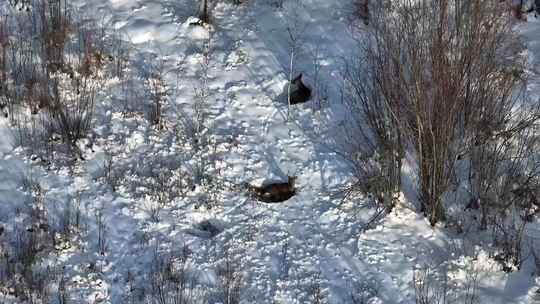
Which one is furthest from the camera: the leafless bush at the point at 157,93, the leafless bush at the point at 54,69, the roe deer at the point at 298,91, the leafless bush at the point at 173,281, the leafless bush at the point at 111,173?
the roe deer at the point at 298,91

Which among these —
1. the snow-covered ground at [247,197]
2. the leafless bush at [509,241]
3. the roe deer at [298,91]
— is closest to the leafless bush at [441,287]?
the snow-covered ground at [247,197]

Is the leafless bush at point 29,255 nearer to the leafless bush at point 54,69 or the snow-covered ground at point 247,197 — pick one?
the snow-covered ground at point 247,197

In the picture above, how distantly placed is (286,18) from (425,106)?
3620 mm

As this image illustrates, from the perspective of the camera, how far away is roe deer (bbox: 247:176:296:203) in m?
7.43

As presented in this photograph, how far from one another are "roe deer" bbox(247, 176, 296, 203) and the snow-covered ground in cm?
10

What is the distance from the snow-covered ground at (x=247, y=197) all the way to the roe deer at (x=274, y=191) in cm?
10

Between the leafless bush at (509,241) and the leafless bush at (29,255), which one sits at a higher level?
the leafless bush at (29,255)

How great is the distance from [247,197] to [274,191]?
28 centimetres

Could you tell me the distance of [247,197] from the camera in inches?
291

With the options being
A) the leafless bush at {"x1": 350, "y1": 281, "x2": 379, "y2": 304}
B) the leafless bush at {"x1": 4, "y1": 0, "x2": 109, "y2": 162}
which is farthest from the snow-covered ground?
the leafless bush at {"x1": 4, "y1": 0, "x2": 109, "y2": 162}

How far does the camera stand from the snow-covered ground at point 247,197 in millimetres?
6566

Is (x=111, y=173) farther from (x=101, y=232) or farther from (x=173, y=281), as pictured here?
(x=173, y=281)

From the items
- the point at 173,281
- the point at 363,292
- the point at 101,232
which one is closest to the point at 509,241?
the point at 363,292

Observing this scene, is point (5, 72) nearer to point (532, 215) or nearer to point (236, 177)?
point (236, 177)
